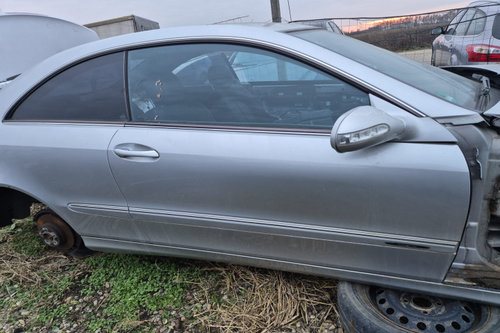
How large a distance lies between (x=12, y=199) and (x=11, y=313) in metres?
0.73

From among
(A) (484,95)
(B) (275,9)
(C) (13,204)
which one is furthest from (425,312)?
(B) (275,9)

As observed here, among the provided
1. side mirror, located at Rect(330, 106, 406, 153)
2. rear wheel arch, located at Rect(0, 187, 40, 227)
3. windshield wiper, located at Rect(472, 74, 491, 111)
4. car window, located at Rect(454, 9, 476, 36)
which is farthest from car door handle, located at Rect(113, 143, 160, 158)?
car window, located at Rect(454, 9, 476, 36)

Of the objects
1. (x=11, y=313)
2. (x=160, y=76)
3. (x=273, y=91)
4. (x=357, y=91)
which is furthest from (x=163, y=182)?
(x=11, y=313)

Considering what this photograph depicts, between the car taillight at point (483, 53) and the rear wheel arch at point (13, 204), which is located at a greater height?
the car taillight at point (483, 53)

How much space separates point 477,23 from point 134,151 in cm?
504

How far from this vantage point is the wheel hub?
1.43m

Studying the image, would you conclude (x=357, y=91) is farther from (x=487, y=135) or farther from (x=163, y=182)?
(x=163, y=182)

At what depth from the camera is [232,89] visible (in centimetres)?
166

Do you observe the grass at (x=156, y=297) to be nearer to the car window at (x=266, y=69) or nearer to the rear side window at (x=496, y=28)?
the car window at (x=266, y=69)

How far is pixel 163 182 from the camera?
5.43 feet

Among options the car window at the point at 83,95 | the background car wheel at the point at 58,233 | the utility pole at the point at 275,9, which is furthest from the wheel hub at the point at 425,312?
the utility pole at the point at 275,9

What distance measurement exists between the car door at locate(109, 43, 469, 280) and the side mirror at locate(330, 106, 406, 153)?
8cm

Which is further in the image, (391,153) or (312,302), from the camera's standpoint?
(312,302)

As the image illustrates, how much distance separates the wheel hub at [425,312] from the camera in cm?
143
